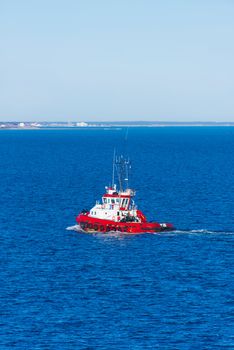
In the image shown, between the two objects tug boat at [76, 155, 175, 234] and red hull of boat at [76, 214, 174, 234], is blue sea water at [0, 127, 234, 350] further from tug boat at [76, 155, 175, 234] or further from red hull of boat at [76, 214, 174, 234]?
tug boat at [76, 155, 175, 234]

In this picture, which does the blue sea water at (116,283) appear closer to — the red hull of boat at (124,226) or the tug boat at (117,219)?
the red hull of boat at (124,226)

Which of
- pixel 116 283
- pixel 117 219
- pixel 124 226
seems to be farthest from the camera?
pixel 117 219

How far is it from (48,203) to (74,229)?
31959 mm

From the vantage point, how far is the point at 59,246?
102 m

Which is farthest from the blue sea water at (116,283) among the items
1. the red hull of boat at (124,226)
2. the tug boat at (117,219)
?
the tug boat at (117,219)

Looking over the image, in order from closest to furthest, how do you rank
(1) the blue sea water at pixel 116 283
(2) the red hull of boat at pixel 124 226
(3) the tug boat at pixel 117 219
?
(1) the blue sea water at pixel 116 283 → (2) the red hull of boat at pixel 124 226 → (3) the tug boat at pixel 117 219

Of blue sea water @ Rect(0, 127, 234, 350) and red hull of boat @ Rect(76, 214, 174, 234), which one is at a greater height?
red hull of boat @ Rect(76, 214, 174, 234)

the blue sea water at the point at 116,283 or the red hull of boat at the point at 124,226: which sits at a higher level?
the red hull of boat at the point at 124,226

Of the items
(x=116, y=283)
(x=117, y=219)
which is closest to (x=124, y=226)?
(x=117, y=219)

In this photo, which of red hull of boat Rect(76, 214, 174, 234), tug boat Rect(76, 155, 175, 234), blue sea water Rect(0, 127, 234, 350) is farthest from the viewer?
tug boat Rect(76, 155, 175, 234)

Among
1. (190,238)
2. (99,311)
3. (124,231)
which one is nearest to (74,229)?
(124,231)

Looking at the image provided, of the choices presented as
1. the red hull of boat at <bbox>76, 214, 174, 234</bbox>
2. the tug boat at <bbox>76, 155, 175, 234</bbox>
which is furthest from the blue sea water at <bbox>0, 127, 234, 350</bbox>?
the tug boat at <bbox>76, 155, 175, 234</bbox>

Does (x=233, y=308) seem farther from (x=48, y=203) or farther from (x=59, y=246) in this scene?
(x=48, y=203)

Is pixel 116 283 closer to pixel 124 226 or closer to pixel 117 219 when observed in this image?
pixel 124 226
